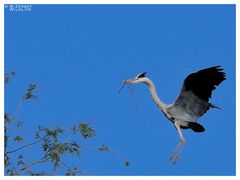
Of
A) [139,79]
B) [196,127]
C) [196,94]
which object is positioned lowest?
[196,127]

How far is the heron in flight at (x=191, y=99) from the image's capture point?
9508 millimetres

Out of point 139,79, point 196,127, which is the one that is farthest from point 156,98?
point 196,127

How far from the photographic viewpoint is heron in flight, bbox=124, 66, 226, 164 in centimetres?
951

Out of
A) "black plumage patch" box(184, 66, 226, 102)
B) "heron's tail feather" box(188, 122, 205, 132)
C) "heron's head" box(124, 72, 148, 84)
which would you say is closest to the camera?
"black plumage patch" box(184, 66, 226, 102)

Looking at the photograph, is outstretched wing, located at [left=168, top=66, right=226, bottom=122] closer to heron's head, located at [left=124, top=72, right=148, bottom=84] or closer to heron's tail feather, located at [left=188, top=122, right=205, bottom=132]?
heron's tail feather, located at [left=188, top=122, right=205, bottom=132]

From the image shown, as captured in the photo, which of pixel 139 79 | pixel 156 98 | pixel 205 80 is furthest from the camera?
pixel 156 98

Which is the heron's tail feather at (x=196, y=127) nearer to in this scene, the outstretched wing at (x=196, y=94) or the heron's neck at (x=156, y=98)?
the outstretched wing at (x=196, y=94)

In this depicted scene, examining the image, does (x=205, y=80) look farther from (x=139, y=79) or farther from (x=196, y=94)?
(x=139, y=79)

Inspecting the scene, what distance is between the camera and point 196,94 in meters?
9.74

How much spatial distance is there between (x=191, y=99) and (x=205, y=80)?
39 cm
